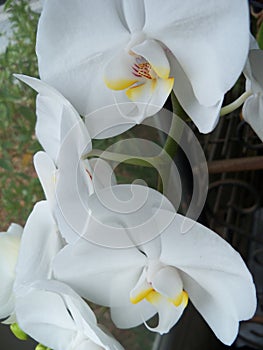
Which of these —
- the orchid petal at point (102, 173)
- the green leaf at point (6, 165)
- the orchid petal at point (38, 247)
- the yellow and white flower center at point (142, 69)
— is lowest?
the green leaf at point (6, 165)

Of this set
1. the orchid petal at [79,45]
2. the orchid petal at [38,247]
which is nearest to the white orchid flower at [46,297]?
the orchid petal at [38,247]

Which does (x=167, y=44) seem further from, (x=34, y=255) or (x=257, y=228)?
(x=257, y=228)

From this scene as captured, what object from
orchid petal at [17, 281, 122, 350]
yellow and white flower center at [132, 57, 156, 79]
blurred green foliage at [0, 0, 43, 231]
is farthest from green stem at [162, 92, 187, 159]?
blurred green foliage at [0, 0, 43, 231]

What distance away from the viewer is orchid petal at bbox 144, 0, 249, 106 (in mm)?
267

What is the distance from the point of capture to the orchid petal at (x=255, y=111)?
0.36m

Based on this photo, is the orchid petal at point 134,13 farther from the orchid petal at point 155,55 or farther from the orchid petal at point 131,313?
the orchid petal at point 131,313

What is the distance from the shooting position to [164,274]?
0.38 metres

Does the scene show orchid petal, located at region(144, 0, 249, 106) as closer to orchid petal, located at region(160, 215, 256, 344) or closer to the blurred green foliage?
orchid petal, located at region(160, 215, 256, 344)

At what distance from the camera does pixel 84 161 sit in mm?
Result: 364

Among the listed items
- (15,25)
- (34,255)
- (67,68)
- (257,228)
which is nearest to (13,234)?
(34,255)

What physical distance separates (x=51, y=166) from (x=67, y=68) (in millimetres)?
78

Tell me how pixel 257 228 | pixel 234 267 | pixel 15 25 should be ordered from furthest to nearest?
pixel 257 228 < pixel 15 25 < pixel 234 267

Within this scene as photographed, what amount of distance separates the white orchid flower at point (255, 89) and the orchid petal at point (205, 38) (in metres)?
0.03

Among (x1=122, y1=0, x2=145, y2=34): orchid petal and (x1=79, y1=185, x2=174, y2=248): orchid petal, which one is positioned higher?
(x1=122, y1=0, x2=145, y2=34): orchid petal
